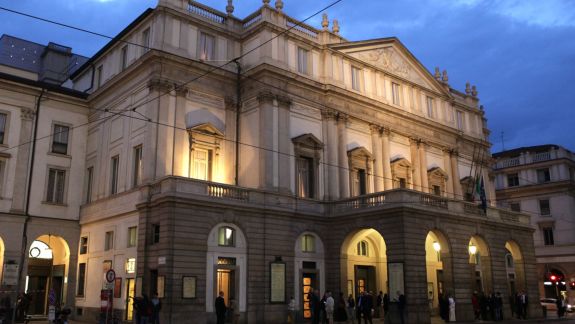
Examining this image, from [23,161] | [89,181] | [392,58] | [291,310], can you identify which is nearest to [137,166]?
[89,181]

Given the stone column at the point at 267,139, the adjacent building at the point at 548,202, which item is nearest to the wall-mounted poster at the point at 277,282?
the stone column at the point at 267,139

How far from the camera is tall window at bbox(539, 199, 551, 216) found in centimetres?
5931

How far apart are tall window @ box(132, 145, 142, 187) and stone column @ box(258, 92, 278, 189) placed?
6.33m

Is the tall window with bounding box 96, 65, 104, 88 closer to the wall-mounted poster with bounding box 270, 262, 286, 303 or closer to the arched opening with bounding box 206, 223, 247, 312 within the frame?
the arched opening with bounding box 206, 223, 247, 312

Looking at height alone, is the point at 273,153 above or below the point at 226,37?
below

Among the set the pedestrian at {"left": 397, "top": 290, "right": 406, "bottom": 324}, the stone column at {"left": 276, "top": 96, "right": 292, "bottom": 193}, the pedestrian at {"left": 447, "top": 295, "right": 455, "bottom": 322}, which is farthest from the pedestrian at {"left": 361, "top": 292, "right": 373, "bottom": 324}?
the stone column at {"left": 276, "top": 96, "right": 292, "bottom": 193}

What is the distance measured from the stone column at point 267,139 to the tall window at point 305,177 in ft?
7.22

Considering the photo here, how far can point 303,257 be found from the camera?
1225 inches

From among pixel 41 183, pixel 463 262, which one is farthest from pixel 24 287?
pixel 463 262

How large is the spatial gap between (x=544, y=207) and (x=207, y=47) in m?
42.7

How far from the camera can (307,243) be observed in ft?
104

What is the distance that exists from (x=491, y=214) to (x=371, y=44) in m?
13.6

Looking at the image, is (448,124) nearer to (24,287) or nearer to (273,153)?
(273,153)

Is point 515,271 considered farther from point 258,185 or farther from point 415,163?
point 258,185
